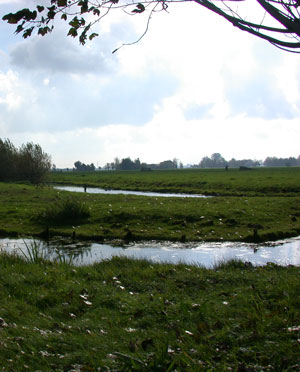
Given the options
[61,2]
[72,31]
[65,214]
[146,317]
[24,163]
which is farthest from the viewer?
[24,163]

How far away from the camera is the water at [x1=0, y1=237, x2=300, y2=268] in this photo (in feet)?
44.3

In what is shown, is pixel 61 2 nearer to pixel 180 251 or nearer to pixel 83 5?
pixel 83 5

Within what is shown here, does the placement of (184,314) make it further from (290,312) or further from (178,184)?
(178,184)

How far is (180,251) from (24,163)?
172ft

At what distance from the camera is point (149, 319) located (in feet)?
22.3

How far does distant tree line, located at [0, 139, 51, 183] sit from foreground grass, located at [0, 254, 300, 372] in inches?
2157

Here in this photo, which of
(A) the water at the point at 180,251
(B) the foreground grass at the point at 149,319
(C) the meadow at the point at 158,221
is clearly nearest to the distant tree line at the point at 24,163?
(C) the meadow at the point at 158,221

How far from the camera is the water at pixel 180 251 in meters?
13.5

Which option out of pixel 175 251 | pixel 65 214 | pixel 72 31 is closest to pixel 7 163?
pixel 65 214

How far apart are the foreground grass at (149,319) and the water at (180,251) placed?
10.2ft

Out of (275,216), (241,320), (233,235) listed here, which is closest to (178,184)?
(275,216)

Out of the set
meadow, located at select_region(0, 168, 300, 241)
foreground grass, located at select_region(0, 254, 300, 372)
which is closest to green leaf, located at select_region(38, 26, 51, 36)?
foreground grass, located at select_region(0, 254, 300, 372)

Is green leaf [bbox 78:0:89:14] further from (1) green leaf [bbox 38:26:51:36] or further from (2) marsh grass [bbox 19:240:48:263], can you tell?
(2) marsh grass [bbox 19:240:48:263]

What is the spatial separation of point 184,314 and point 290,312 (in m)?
1.75
